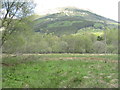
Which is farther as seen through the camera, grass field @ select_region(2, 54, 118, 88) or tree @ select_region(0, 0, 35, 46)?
tree @ select_region(0, 0, 35, 46)

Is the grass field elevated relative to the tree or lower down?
lower down

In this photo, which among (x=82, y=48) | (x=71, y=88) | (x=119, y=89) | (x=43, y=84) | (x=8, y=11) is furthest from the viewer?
(x=82, y=48)

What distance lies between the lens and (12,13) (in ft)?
97.0

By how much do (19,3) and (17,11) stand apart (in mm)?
1330

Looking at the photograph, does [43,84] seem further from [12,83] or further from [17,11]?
[17,11]

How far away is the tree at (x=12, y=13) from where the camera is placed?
2858 centimetres

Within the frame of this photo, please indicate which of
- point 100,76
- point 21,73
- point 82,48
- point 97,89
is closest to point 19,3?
point 21,73

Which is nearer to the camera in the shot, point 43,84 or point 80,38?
point 43,84

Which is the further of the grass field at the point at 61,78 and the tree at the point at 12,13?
the tree at the point at 12,13

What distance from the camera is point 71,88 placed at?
56.0 feet

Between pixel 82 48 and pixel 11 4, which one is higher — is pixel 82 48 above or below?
below

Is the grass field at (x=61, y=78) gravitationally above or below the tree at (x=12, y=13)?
below

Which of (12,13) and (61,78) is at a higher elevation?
(12,13)

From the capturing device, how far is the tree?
28.6 metres
